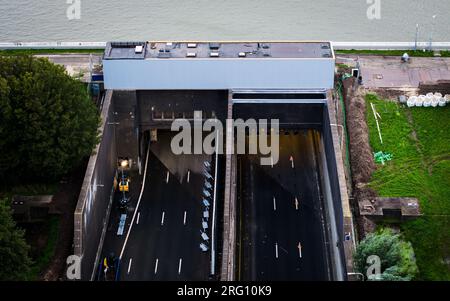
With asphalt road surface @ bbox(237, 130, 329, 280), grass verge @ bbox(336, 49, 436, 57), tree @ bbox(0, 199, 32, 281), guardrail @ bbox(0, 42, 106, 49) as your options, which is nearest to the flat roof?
asphalt road surface @ bbox(237, 130, 329, 280)

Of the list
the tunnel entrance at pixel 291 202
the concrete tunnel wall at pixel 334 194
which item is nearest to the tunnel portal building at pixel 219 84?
the tunnel entrance at pixel 291 202

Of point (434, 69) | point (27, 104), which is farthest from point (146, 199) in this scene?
point (434, 69)

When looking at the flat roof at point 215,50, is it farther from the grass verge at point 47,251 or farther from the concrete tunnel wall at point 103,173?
the grass verge at point 47,251

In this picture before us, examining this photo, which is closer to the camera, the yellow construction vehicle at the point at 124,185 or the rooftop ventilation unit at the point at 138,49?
the yellow construction vehicle at the point at 124,185

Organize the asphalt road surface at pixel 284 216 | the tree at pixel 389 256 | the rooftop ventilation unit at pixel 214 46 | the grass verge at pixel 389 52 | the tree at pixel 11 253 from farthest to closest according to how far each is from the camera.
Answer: the grass verge at pixel 389 52 < the rooftop ventilation unit at pixel 214 46 < the asphalt road surface at pixel 284 216 < the tree at pixel 389 256 < the tree at pixel 11 253

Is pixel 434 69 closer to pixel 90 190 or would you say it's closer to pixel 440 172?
pixel 440 172

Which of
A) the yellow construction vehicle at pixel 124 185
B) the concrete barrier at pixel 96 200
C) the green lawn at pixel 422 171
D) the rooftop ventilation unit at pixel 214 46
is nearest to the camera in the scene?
the concrete barrier at pixel 96 200
